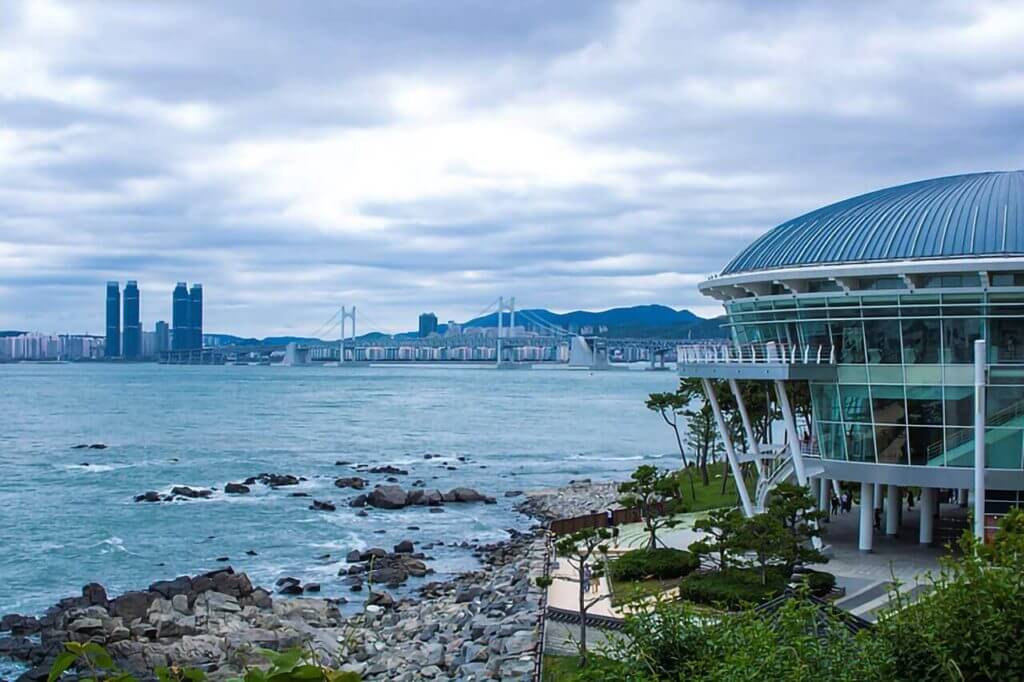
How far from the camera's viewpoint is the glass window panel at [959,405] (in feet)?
86.3

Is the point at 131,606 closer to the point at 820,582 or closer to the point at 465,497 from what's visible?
the point at 820,582

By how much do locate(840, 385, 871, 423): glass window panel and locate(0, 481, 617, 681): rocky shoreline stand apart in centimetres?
1003

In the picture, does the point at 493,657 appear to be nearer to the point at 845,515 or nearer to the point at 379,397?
the point at 845,515

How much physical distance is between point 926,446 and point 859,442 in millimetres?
1783

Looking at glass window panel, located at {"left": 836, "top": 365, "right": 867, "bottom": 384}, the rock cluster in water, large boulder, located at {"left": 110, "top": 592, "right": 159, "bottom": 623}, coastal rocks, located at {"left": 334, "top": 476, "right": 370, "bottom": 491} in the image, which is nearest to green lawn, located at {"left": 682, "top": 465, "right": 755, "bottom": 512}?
the rock cluster in water

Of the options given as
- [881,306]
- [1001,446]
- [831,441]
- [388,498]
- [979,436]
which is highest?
[881,306]

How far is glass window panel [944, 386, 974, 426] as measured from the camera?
26.3 m

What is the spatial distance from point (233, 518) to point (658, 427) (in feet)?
229

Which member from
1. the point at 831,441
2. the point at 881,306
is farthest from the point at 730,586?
the point at 881,306

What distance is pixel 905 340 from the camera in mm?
26953

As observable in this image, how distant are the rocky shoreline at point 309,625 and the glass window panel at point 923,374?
11656 mm

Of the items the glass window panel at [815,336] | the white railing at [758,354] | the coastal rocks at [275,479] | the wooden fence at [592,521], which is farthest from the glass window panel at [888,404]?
the coastal rocks at [275,479]

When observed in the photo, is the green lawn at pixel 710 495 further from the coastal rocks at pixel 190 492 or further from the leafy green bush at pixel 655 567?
the coastal rocks at pixel 190 492

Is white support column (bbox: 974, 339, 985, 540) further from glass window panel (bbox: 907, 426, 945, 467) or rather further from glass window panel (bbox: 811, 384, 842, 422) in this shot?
glass window panel (bbox: 811, 384, 842, 422)
